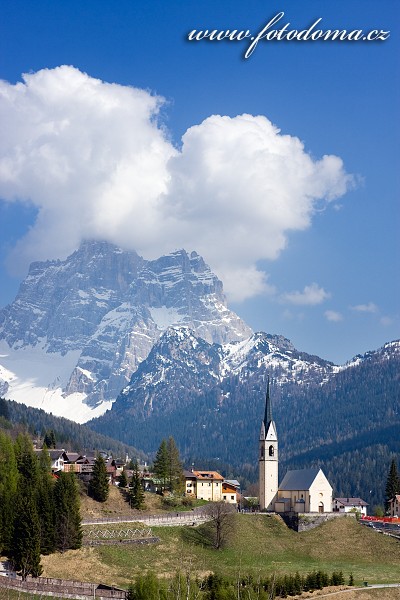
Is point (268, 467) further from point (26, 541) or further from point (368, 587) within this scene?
point (26, 541)

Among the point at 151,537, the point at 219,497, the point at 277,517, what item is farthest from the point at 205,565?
the point at 219,497

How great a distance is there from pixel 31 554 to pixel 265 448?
7361cm

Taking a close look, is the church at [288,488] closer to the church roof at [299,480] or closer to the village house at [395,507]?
the church roof at [299,480]

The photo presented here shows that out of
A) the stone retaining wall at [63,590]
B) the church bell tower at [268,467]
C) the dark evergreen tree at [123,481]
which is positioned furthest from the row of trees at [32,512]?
the church bell tower at [268,467]

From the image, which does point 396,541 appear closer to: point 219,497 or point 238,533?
point 238,533

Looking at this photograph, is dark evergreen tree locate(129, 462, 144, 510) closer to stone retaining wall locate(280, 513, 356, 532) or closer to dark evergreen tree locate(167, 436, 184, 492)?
dark evergreen tree locate(167, 436, 184, 492)

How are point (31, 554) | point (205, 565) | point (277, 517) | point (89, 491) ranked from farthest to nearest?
point (277, 517), point (89, 491), point (205, 565), point (31, 554)

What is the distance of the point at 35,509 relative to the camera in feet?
339

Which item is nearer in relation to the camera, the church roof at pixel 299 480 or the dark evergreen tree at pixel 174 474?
the dark evergreen tree at pixel 174 474

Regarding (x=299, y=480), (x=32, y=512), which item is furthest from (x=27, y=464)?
(x=299, y=480)

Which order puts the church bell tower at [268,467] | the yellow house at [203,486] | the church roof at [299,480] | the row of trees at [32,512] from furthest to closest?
the yellow house at [203,486] < the church bell tower at [268,467] < the church roof at [299,480] < the row of trees at [32,512]

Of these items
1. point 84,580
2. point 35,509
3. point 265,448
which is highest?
point 265,448

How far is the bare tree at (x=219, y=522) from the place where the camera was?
12362 cm

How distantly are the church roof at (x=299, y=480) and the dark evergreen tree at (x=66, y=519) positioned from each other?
178 feet
